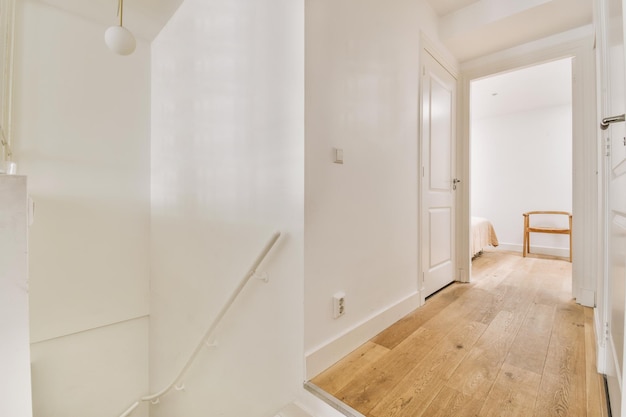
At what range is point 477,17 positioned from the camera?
233cm

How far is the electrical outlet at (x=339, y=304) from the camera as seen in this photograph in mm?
1414

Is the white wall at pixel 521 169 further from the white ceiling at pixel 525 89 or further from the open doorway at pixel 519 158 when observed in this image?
the white ceiling at pixel 525 89

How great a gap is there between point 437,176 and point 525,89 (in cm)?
299

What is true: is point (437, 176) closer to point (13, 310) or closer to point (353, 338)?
point (353, 338)

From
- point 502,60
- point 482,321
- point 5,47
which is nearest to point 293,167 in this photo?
point 482,321

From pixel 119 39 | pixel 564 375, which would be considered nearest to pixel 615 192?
pixel 564 375

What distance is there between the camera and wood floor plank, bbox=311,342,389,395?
1266 mm

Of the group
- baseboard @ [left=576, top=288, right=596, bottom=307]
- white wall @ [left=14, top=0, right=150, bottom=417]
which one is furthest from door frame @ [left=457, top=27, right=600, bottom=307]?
white wall @ [left=14, top=0, right=150, bottom=417]

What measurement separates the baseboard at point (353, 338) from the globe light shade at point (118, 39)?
2097 mm

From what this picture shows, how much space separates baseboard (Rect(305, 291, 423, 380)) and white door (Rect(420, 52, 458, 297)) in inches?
16.4

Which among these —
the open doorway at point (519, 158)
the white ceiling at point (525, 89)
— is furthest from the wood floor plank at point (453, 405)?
the white ceiling at point (525, 89)

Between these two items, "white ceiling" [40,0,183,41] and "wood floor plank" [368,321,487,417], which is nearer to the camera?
"wood floor plank" [368,321,487,417]

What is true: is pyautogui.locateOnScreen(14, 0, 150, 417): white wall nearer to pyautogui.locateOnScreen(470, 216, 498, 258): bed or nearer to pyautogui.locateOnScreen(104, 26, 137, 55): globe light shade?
pyautogui.locateOnScreen(104, 26, 137, 55): globe light shade

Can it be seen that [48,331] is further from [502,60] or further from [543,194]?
[543,194]
